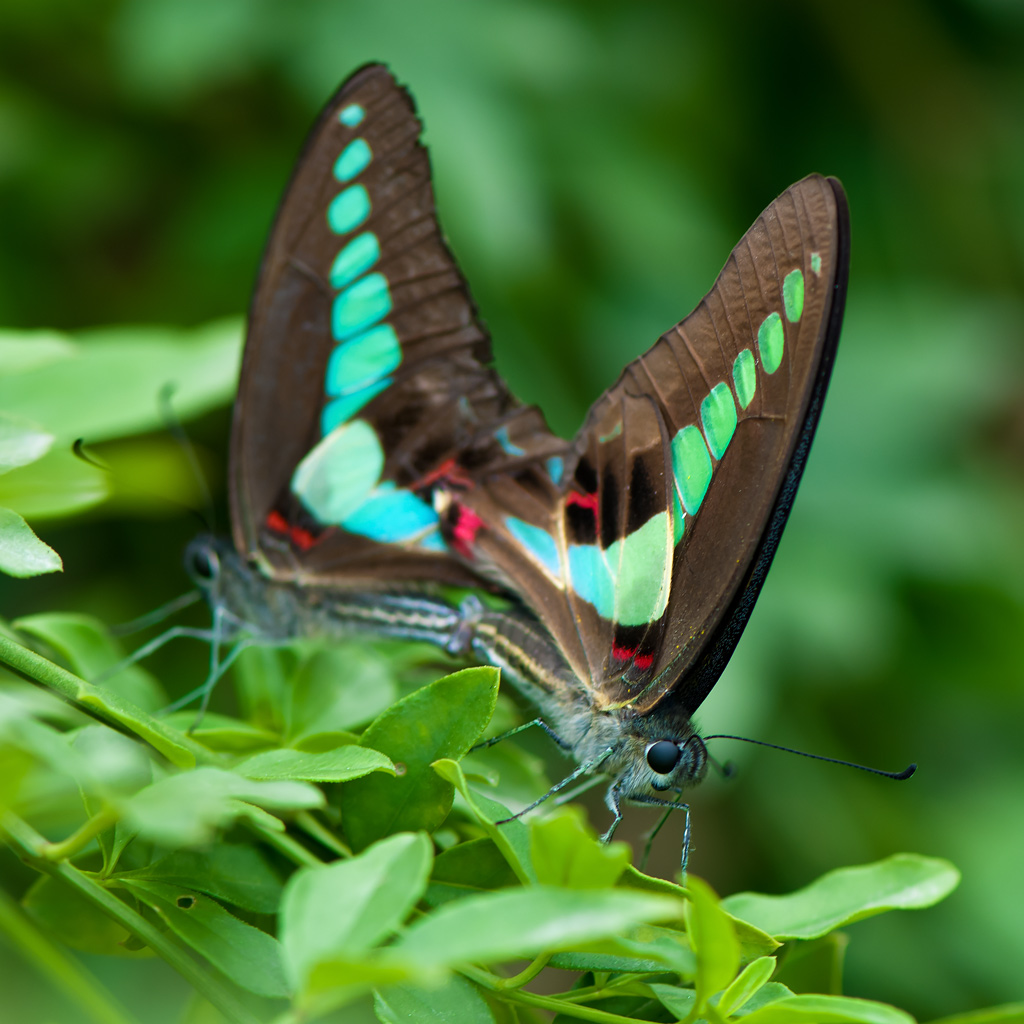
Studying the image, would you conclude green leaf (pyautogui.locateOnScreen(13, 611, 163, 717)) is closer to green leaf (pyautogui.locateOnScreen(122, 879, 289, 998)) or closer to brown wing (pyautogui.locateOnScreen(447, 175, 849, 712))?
green leaf (pyautogui.locateOnScreen(122, 879, 289, 998))

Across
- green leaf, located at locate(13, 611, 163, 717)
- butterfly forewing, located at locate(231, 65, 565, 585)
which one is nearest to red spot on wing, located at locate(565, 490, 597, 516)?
butterfly forewing, located at locate(231, 65, 565, 585)

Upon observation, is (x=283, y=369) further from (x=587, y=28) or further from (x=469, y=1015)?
(x=587, y=28)

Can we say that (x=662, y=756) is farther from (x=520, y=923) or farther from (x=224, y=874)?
(x=520, y=923)

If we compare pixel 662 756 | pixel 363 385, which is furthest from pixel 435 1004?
pixel 363 385

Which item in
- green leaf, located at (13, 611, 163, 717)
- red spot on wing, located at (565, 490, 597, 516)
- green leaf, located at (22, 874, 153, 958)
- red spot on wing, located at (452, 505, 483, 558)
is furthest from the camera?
red spot on wing, located at (452, 505, 483, 558)

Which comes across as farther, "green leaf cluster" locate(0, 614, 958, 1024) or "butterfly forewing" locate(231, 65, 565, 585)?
"butterfly forewing" locate(231, 65, 565, 585)

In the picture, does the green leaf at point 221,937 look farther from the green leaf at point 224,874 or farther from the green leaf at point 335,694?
the green leaf at point 335,694
